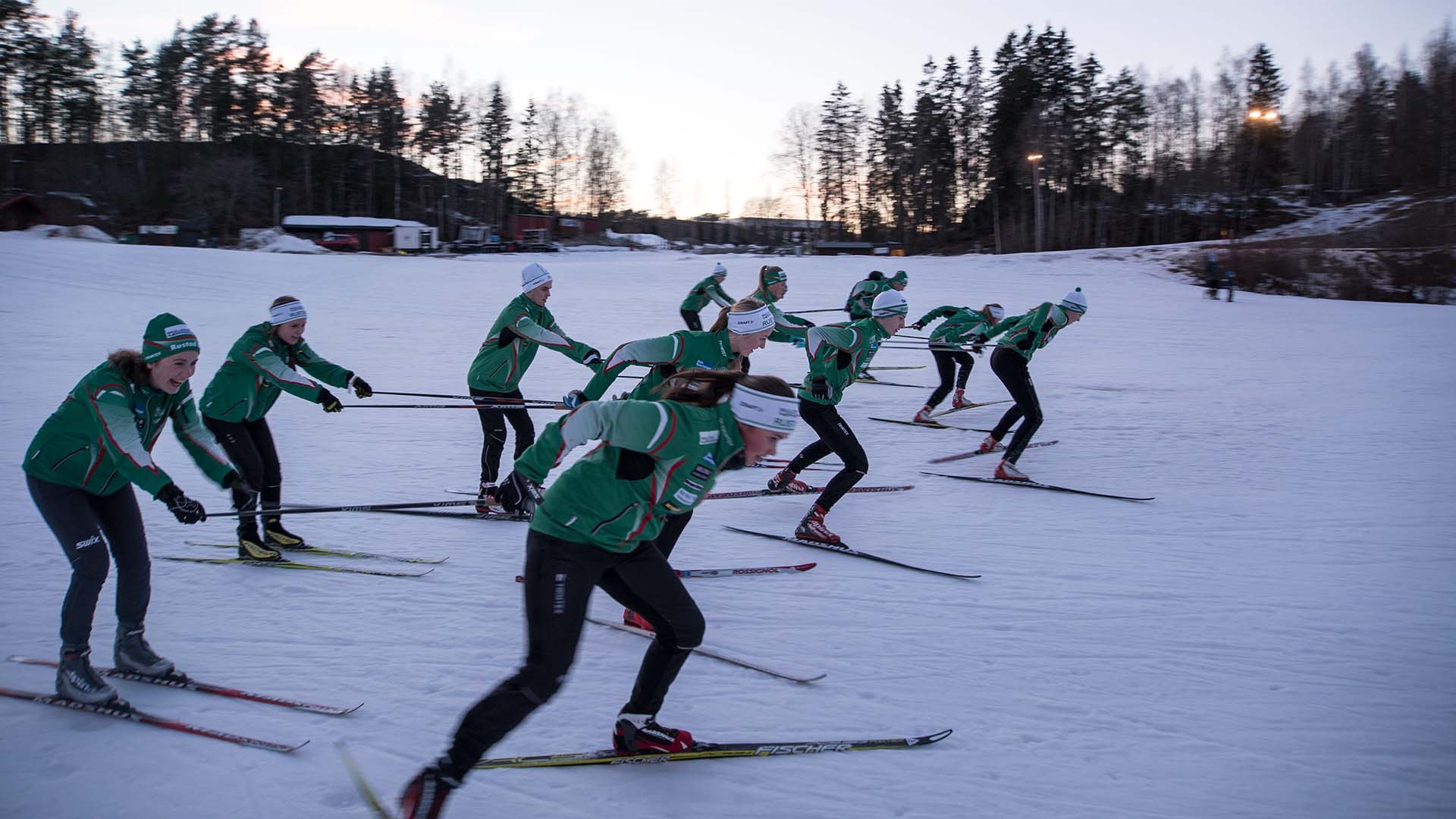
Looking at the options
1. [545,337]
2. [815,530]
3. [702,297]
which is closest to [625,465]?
[815,530]

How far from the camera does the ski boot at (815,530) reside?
6129 millimetres

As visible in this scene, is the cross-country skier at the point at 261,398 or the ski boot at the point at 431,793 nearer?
the ski boot at the point at 431,793

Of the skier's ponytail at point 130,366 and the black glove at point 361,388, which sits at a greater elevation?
the skier's ponytail at point 130,366

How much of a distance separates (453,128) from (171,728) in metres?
69.7

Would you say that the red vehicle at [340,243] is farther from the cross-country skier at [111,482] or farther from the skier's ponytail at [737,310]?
the cross-country skier at [111,482]

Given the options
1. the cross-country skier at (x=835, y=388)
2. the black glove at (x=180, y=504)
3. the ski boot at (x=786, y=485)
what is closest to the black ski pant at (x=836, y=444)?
the cross-country skier at (x=835, y=388)

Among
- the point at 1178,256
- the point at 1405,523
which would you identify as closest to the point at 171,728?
the point at 1405,523

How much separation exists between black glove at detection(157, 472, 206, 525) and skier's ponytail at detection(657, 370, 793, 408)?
6.31 feet

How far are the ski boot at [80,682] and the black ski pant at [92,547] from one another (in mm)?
44

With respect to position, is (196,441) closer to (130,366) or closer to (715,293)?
(130,366)

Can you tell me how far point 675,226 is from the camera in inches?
3150

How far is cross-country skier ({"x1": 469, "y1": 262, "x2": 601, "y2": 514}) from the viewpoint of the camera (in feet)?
21.1

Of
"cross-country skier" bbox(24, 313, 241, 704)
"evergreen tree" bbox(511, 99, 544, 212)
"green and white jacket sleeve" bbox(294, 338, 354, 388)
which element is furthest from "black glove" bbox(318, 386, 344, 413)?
"evergreen tree" bbox(511, 99, 544, 212)

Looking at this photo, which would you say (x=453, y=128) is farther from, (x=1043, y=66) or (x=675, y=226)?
(x=1043, y=66)
